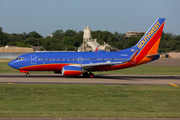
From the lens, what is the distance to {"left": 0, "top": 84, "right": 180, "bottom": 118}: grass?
14016 mm

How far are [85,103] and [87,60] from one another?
19.0 m

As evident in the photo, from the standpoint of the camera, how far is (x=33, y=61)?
115ft

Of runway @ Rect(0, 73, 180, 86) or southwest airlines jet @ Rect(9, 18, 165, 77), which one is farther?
southwest airlines jet @ Rect(9, 18, 165, 77)

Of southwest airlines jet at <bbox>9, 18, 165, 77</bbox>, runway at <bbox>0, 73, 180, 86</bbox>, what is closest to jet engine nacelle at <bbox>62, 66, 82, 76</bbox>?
southwest airlines jet at <bbox>9, 18, 165, 77</bbox>

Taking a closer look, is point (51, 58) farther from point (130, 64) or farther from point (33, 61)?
point (130, 64)

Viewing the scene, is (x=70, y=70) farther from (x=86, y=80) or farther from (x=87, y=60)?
(x=87, y=60)

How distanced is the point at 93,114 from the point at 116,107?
2705mm

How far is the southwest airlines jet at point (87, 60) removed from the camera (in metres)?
34.4

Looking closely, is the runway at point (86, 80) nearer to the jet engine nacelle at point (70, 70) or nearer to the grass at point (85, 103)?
the jet engine nacelle at point (70, 70)

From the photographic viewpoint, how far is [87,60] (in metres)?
36.0

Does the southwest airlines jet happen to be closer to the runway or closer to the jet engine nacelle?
the jet engine nacelle

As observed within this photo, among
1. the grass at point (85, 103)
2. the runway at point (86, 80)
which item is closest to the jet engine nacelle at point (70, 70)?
the runway at point (86, 80)

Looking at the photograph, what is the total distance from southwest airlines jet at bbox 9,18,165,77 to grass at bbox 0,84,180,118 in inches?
454

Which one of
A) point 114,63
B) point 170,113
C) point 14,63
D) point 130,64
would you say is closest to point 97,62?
point 114,63
